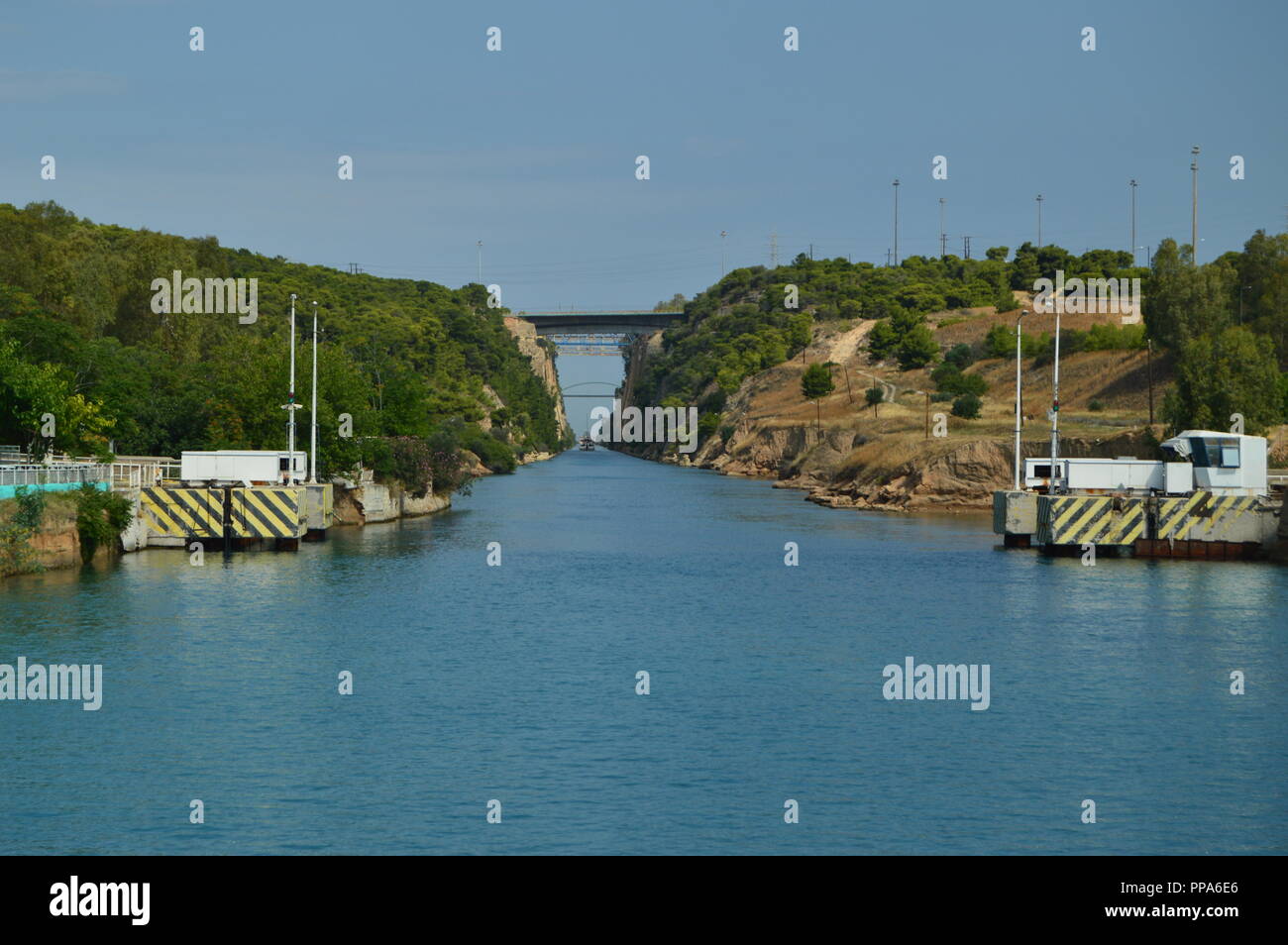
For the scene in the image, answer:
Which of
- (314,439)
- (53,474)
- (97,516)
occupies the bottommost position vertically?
(97,516)

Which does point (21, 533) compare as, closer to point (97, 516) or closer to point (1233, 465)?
point (97, 516)

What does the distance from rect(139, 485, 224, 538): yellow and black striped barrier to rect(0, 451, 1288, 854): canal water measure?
8.09 feet

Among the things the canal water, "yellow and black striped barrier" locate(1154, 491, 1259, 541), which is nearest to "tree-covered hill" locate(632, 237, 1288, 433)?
"yellow and black striped barrier" locate(1154, 491, 1259, 541)

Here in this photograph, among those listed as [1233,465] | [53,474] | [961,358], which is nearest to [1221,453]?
[1233,465]

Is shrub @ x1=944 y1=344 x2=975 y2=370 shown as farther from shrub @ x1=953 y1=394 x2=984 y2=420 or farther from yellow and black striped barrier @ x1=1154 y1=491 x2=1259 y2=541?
yellow and black striped barrier @ x1=1154 y1=491 x2=1259 y2=541

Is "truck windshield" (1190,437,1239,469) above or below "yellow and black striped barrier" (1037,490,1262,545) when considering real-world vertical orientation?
above

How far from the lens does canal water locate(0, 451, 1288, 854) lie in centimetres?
1980

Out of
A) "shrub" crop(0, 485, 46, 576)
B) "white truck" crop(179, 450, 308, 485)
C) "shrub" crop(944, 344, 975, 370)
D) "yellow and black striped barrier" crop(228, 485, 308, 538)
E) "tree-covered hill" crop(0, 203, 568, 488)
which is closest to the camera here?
"shrub" crop(0, 485, 46, 576)

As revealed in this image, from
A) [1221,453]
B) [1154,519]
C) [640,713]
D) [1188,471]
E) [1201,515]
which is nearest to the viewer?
[640,713]

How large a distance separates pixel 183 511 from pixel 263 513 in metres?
2.94

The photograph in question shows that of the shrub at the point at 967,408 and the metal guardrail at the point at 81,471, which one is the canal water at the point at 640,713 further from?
the shrub at the point at 967,408

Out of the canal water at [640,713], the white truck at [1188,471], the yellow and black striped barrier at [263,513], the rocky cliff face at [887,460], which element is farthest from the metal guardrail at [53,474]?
the rocky cliff face at [887,460]

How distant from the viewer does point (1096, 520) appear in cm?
5578
